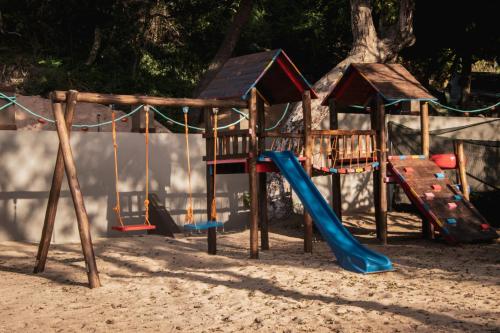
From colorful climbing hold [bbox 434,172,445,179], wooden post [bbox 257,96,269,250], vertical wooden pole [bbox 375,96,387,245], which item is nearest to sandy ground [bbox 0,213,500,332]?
wooden post [bbox 257,96,269,250]

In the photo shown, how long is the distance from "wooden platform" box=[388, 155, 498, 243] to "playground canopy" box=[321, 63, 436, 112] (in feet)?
3.91

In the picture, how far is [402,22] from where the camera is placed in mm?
15992

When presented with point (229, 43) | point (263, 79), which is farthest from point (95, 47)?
point (263, 79)

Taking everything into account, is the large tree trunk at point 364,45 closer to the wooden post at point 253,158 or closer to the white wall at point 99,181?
the white wall at point 99,181

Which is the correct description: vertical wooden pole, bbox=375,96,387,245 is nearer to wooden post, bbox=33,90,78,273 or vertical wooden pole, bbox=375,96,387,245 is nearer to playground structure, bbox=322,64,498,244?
playground structure, bbox=322,64,498,244

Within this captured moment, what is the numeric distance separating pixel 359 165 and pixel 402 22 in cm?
571

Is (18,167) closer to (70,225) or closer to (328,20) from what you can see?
(70,225)

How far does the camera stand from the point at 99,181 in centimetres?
1246

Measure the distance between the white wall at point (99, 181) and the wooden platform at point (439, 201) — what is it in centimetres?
360

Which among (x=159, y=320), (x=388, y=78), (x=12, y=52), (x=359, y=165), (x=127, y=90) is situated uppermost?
(x=12, y=52)

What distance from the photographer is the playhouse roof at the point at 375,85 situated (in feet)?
38.4

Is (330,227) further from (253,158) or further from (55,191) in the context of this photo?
(55,191)

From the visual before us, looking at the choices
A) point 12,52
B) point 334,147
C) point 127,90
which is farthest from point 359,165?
point 12,52

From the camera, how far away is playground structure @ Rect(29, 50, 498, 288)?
860 centimetres
